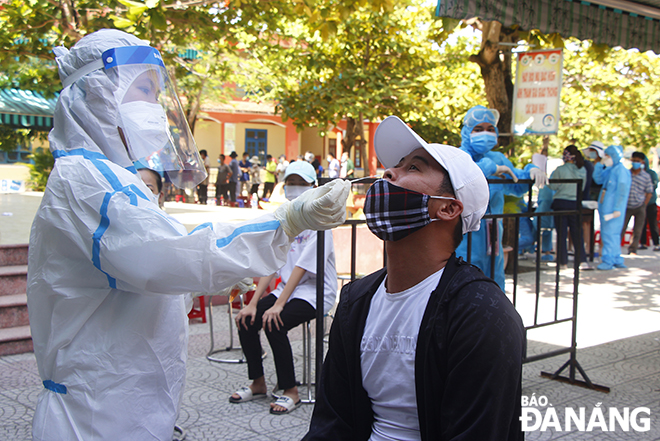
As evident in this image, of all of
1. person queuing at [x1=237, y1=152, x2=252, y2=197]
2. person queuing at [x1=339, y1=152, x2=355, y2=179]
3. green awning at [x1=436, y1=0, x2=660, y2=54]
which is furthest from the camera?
person queuing at [x1=237, y1=152, x2=252, y2=197]

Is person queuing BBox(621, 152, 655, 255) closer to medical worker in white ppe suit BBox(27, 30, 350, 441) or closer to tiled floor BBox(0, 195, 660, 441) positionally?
tiled floor BBox(0, 195, 660, 441)

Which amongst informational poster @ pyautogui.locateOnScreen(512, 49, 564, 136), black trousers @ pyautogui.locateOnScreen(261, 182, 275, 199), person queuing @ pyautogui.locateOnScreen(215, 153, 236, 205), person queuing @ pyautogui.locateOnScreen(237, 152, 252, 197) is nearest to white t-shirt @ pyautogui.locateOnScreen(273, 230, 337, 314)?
informational poster @ pyautogui.locateOnScreen(512, 49, 564, 136)

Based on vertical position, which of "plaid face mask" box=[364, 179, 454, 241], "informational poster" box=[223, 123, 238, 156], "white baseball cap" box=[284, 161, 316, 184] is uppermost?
"informational poster" box=[223, 123, 238, 156]

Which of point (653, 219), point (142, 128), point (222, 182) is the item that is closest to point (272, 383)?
point (142, 128)

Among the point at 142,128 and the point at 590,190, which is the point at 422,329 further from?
the point at 590,190

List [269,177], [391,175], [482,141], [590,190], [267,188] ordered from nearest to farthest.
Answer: [391,175], [482,141], [590,190], [269,177], [267,188]

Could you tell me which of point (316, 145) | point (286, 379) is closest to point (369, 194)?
point (286, 379)

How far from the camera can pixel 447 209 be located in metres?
1.86

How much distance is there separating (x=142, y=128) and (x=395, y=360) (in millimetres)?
1307

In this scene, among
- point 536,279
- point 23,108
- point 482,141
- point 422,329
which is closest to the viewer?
point 422,329

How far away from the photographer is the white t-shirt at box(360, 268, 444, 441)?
5.75 ft

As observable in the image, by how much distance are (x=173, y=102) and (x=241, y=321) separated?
2226 mm

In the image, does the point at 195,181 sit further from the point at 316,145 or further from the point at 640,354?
the point at 316,145

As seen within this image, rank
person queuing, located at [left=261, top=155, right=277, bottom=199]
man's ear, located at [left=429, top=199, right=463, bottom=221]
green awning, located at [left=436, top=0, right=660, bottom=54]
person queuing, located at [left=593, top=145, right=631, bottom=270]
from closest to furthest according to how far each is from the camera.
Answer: man's ear, located at [left=429, top=199, right=463, bottom=221], green awning, located at [left=436, top=0, right=660, bottom=54], person queuing, located at [left=593, top=145, right=631, bottom=270], person queuing, located at [left=261, top=155, right=277, bottom=199]
